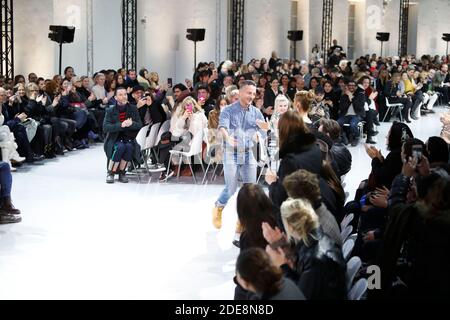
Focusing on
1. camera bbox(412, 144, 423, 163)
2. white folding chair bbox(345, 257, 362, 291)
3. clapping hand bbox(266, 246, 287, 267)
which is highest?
camera bbox(412, 144, 423, 163)

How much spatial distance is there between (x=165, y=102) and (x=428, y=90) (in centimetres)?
1232

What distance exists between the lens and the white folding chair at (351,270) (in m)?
4.76

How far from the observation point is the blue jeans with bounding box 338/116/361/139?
15.7 m

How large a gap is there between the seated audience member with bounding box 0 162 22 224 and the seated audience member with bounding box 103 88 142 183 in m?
2.57

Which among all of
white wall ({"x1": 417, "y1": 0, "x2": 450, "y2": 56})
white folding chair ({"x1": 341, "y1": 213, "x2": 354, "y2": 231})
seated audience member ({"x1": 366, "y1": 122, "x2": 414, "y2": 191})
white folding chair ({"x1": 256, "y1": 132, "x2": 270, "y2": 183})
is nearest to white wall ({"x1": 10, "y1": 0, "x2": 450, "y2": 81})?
white wall ({"x1": 417, "y1": 0, "x2": 450, "y2": 56})

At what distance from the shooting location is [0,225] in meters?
8.98

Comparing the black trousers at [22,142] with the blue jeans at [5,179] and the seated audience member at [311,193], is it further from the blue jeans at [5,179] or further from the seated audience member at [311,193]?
the seated audience member at [311,193]

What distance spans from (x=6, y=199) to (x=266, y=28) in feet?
65.4

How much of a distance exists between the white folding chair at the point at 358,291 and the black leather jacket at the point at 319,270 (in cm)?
4

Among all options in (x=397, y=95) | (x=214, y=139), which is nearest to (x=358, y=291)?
(x=214, y=139)

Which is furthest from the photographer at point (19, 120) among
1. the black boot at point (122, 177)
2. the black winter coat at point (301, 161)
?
the black winter coat at point (301, 161)

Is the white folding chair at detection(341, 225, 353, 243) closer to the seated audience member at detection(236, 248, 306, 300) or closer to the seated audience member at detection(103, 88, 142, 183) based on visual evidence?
the seated audience member at detection(236, 248, 306, 300)
